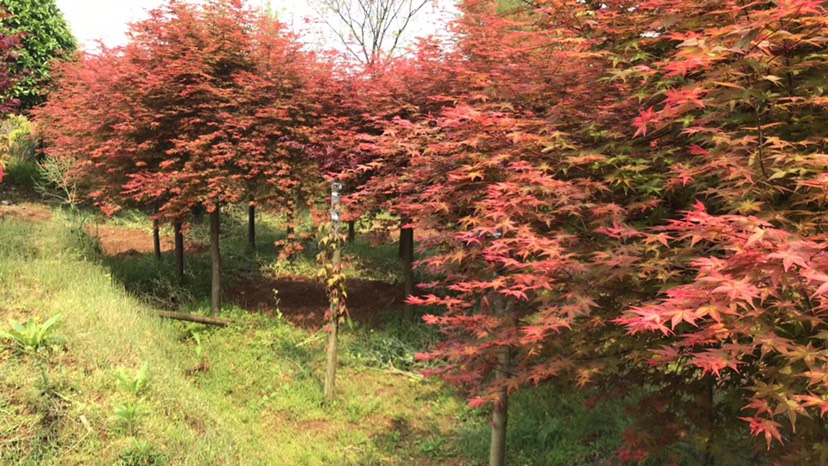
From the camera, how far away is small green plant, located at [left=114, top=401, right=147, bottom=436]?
12.0ft

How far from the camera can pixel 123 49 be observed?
8188 mm

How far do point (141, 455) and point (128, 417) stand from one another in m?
0.31

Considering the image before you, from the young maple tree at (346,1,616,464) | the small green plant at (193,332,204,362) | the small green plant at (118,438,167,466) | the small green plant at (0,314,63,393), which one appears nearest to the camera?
the young maple tree at (346,1,616,464)

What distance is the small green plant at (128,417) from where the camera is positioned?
3654 millimetres

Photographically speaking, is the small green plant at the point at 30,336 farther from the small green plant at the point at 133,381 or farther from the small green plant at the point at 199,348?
the small green plant at the point at 199,348

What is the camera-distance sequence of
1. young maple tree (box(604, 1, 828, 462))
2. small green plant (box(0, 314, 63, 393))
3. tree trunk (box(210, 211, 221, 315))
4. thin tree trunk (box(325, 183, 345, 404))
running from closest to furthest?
young maple tree (box(604, 1, 828, 462))
small green plant (box(0, 314, 63, 393))
thin tree trunk (box(325, 183, 345, 404))
tree trunk (box(210, 211, 221, 315))

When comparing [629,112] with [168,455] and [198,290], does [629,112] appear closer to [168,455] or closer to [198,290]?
[168,455]

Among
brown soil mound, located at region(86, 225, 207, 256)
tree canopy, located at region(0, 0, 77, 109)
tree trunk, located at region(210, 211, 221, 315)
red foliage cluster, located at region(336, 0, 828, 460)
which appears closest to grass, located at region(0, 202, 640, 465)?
tree trunk, located at region(210, 211, 221, 315)

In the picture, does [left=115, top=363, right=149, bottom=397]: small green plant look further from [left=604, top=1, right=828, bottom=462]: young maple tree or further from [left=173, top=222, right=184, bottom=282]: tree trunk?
[left=173, top=222, right=184, bottom=282]: tree trunk

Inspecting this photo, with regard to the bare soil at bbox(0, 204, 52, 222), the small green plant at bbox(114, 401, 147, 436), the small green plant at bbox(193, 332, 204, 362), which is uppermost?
the bare soil at bbox(0, 204, 52, 222)

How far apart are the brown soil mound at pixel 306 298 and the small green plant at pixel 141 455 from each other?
16.5 feet

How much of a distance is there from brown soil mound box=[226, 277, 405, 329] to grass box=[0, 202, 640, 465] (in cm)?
44

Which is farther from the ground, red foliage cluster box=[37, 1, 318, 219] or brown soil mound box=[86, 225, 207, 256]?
red foliage cluster box=[37, 1, 318, 219]

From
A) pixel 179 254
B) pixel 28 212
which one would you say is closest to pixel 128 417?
pixel 179 254
